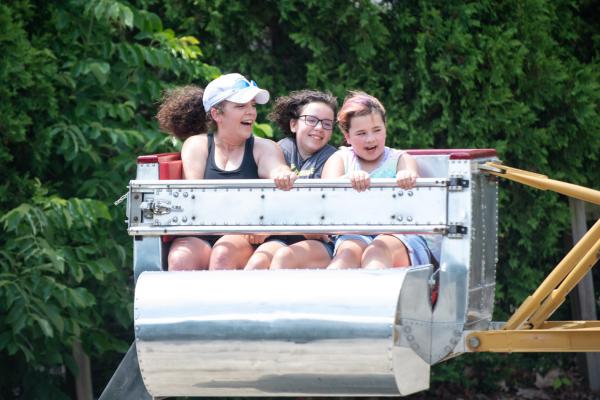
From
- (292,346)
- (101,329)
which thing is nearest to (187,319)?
(292,346)

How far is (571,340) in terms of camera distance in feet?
15.1

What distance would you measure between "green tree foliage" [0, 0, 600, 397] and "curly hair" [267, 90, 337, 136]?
3.72ft

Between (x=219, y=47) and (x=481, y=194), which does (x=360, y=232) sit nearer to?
(x=481, y=194)

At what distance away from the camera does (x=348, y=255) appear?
4.68 m

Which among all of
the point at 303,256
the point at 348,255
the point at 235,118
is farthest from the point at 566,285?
the point at 235,118

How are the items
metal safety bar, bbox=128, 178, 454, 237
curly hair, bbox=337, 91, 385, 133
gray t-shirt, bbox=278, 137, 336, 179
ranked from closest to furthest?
metal safety bar, bbox=128, 178, 454, 237, curly hair, bbox=337, 91, 385, 133, gray t-shirt, bbox=278, 137, 336, 179

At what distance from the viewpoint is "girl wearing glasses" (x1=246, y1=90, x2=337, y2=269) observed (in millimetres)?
4855

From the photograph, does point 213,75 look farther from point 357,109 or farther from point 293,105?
point 357,109

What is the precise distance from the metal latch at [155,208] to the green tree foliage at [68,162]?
1.47 meters

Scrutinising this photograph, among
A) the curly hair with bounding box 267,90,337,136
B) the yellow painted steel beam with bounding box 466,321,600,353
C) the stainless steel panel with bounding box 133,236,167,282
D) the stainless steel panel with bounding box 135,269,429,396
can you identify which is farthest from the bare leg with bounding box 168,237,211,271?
the yellow painted steel beam with bounding box 466,321,600,353

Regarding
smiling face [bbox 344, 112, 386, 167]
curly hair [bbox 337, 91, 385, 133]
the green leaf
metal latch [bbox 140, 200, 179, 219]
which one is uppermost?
the green leaf

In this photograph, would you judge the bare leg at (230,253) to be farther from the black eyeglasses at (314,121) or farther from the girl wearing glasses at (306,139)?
the black eyeglasses at (314,121)

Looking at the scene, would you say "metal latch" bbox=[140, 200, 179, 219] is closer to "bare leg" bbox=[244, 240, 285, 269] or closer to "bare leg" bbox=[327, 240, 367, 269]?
"bare leg" bbox=[244, 240, 285, 269]

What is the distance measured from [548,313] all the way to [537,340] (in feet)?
0.93
